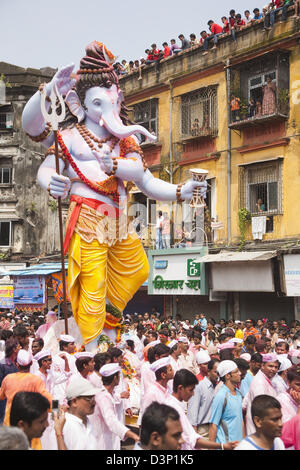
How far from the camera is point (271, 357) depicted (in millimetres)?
5871

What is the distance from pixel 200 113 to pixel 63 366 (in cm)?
1371

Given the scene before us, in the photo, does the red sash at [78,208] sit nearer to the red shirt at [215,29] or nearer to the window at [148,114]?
the red shirt at [215,29]

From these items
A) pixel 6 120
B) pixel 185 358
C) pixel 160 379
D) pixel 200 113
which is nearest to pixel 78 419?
pixel 160 379

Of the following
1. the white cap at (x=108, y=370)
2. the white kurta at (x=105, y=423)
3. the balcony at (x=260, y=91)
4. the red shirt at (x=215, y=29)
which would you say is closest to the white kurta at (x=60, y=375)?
the white cap at (x=108, y=370)

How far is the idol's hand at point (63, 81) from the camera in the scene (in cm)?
704

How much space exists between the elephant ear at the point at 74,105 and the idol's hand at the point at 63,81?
0.41m

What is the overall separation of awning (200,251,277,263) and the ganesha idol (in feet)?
27.0

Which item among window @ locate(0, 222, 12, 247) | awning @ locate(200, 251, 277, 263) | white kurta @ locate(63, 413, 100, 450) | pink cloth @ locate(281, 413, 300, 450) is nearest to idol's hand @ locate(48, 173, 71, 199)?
white kurta @ locate(63, 413, 100, 450)

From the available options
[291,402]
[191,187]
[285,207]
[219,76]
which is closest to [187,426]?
[291,402]

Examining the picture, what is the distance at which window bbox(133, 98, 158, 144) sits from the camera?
2025 centimetres

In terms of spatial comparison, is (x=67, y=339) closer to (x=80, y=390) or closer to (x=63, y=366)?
(x=63, y=366)

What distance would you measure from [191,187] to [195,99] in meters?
11.9

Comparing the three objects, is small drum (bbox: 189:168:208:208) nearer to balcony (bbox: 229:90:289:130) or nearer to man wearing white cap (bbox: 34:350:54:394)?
man wearing white cap (bbox: 34:350:54:394)

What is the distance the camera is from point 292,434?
13.4 feet
